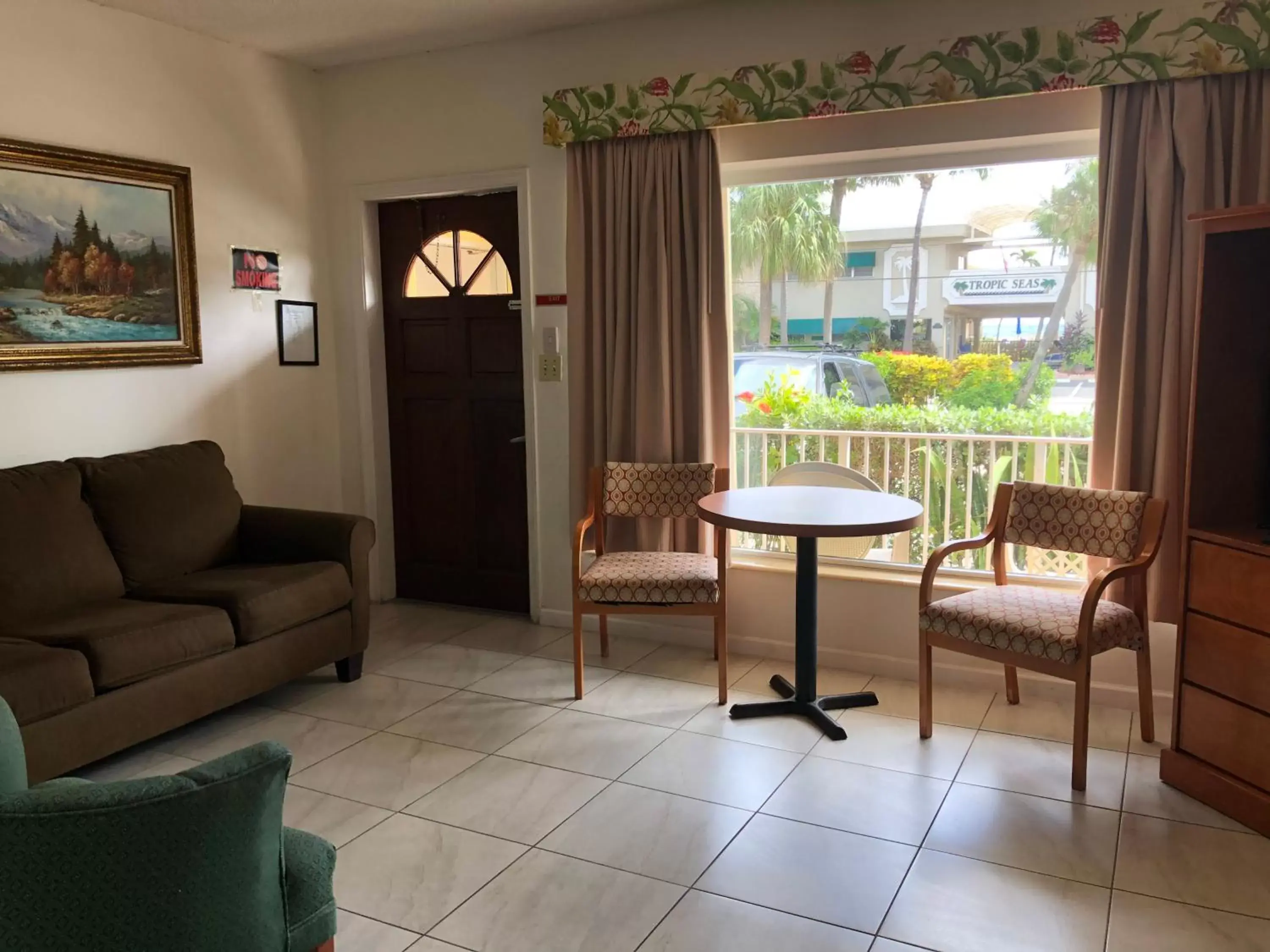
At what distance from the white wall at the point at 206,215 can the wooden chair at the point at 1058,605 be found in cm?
308

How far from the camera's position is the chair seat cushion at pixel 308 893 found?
5.15 ft

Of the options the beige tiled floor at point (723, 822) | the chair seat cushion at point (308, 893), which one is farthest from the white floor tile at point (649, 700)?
the chair seat cushion at point (308, 893)

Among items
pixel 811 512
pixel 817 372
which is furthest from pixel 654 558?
pixel 817 372

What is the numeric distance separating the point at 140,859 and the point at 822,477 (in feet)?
10.9

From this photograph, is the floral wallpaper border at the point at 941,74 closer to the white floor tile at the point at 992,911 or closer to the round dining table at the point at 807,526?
the round dining table at the point at 807,526

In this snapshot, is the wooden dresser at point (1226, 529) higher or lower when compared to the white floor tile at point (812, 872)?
higher

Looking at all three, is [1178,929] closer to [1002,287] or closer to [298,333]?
[1002,287]

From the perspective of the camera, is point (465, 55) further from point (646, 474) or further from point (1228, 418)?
point (1228, 418)

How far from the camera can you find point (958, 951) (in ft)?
7.04

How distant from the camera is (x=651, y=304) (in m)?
4.11

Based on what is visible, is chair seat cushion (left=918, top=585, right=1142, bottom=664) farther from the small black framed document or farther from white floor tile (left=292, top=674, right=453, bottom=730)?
the small black framed document

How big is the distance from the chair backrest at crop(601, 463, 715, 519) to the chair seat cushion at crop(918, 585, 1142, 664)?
1093mm

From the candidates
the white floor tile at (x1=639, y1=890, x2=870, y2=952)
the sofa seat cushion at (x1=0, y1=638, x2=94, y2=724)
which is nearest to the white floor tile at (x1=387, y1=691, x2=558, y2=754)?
the sofa seat cushion at (x1=0, y1=638, x2=94, y2=724)

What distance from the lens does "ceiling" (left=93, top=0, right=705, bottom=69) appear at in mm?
3840
